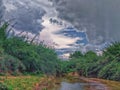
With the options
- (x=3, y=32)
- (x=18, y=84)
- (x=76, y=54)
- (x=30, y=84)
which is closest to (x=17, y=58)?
(x=3, y=32)

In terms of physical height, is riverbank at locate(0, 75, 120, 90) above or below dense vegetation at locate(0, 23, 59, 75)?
below

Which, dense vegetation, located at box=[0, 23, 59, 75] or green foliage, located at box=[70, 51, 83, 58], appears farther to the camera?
green foliage, located at box=[70, 51, 83, 58]

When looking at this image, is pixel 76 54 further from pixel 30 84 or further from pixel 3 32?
pixel 30 84

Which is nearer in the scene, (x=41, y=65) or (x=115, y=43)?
(x=41, y=65)

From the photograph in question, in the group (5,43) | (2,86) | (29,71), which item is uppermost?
(5,43)

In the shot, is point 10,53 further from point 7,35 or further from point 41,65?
point 41,65

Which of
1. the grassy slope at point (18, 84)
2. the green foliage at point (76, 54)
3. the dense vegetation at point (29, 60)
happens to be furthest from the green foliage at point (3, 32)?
the green foliage at point (76, 54)

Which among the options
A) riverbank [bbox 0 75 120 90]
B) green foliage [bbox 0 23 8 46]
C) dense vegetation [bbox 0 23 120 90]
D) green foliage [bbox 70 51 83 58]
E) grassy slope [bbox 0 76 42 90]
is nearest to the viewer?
grassy slope [bbox 0 76 42 90]

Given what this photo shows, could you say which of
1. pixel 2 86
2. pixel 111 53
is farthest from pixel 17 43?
pixel 2 86

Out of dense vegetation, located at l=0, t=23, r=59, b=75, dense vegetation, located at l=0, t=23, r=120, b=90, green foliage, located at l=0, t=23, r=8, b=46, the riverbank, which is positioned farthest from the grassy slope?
green foliage, located at l=0, t=23, r=8, b=46

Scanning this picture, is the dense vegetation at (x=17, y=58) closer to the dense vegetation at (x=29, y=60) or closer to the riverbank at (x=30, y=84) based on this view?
the dense vegetation at (x=29, y=60)

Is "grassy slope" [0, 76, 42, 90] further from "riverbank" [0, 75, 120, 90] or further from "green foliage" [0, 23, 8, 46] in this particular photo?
"green foliage" [0, 23, 8, 46]

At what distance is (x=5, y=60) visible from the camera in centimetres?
5497

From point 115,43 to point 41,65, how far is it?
24.6 metres
